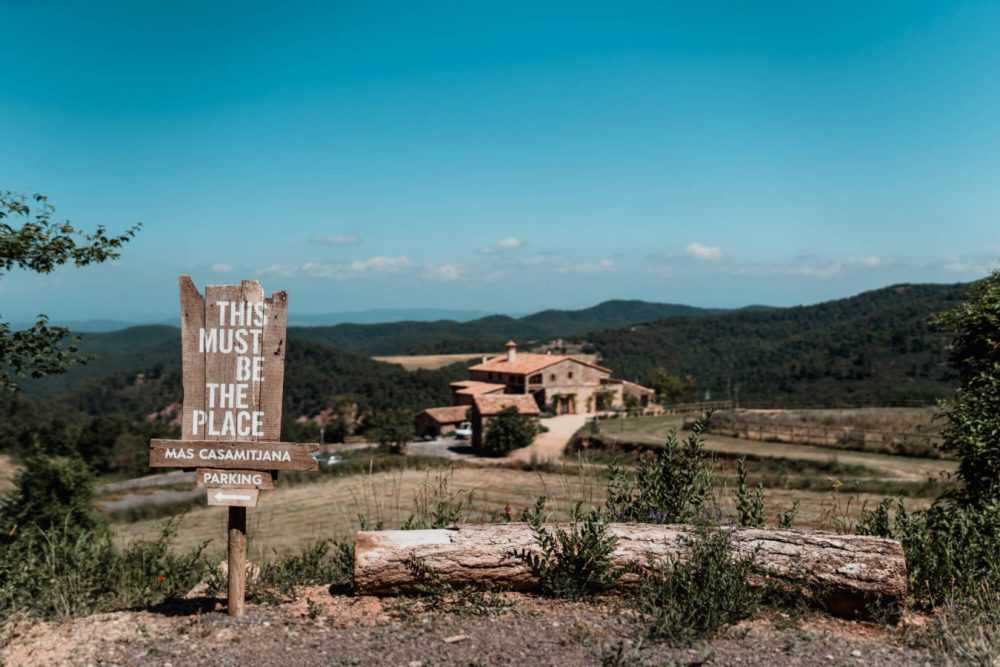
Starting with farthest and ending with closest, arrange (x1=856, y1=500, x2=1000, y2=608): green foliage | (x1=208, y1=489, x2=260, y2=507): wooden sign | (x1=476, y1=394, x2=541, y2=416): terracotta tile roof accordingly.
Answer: (x1=476, y1=394, x2=541, y2=416): terracotta tile roof
(x1=208, y1=489, x2=260, y2=507): wooden sign
(x1=856, y1=500, x2=1000, y2=608): green foliage

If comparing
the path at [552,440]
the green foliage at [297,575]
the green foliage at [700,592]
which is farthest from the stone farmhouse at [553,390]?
the green foliage at [700,592]

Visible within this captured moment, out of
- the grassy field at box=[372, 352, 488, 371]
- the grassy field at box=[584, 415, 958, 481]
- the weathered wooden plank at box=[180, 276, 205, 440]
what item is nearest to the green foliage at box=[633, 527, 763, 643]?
the weathered wooden plank at box=[180, 276, 205, 440]

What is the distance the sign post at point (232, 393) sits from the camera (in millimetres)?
5594

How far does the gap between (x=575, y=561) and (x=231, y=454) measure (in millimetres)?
2915

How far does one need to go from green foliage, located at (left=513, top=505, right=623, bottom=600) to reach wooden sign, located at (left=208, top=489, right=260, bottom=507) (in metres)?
2.19

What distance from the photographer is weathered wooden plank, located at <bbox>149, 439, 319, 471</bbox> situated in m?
5.58

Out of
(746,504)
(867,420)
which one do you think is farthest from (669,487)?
(867,420)

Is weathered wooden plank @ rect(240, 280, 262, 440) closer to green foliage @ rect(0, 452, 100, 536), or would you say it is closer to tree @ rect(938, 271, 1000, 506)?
green foliage @ rect(0, 452, 100, 536)

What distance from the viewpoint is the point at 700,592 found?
4992mm

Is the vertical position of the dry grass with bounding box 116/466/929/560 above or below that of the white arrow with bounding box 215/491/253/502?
below

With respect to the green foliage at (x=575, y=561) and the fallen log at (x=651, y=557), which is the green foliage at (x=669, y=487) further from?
the green foliage at (x=575, y=561)

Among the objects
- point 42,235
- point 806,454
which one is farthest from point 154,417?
point 42,235

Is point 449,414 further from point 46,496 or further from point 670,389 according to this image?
point 46,496

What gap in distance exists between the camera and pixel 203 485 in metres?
5.52
